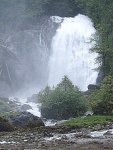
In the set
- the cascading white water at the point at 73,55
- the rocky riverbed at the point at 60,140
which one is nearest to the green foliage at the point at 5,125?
the rocky riverbed at the point at 60,140

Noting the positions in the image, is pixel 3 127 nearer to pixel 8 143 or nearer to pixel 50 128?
pixel 50 128

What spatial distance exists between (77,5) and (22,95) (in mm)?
31677

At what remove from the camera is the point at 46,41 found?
8981cm

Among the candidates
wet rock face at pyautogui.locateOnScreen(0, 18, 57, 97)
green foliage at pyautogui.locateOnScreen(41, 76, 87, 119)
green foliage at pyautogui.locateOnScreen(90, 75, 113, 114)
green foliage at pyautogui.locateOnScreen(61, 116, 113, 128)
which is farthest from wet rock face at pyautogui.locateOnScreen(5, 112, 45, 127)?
wet rock face at pyautogui.locateOnScreen(0, 18, 57, 97)

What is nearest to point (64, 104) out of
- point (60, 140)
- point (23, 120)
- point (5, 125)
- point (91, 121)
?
point (91, 121)

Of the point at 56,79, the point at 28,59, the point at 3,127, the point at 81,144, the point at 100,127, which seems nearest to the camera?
the point at 81,144

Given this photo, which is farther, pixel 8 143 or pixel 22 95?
pixel 22 95

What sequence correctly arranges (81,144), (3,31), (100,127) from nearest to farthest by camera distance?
(81,144)
(100,127)
(3,31)

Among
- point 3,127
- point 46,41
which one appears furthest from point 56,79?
point 3,127

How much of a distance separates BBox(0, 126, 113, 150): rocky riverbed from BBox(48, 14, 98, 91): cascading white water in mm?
41764

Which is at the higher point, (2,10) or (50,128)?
(2,10)

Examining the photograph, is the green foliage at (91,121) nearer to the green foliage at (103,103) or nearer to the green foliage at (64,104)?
the green foliage at (103,103)

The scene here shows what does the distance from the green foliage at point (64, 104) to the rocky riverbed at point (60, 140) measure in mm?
12855

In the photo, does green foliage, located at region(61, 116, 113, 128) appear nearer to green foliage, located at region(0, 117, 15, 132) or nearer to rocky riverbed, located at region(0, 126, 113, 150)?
rocky riverbed, located at region(0, 126, 113, 150)
